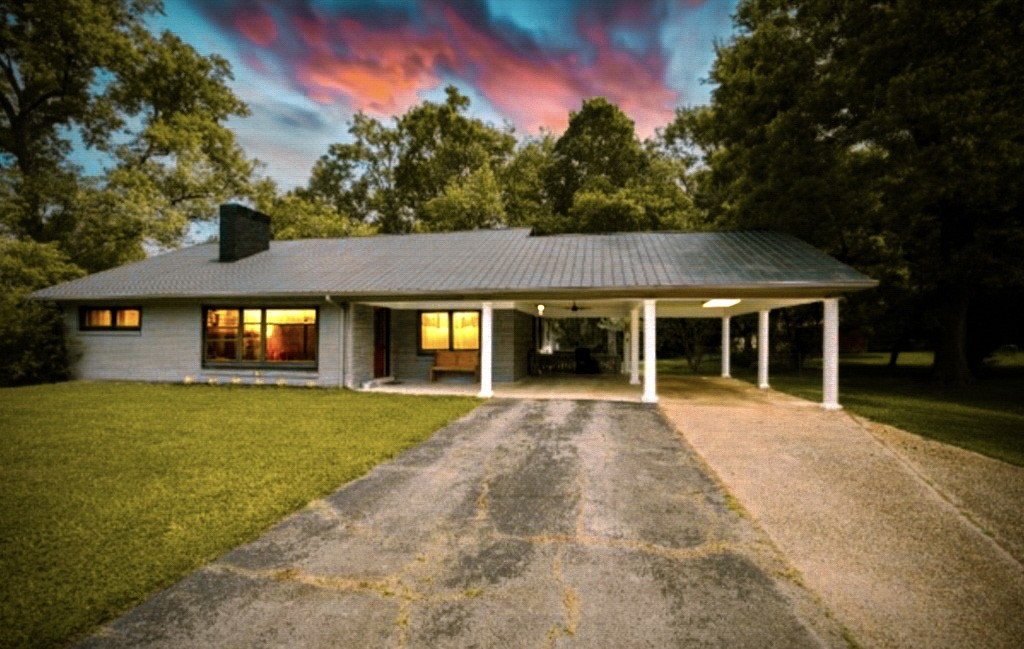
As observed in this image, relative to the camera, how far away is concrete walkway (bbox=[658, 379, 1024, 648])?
2816 millimetres

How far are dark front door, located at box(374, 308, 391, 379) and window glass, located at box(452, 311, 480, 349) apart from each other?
211 cm

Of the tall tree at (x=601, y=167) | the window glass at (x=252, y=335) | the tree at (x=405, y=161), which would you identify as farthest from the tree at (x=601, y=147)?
the window glass at (x=252, y=335)

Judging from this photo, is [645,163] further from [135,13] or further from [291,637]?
[291,637]

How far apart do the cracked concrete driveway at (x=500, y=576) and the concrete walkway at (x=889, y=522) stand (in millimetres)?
309

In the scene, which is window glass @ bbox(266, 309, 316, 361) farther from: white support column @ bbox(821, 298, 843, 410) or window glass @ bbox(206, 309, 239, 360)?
white support column @ bbox(821, 298, 843, 410)

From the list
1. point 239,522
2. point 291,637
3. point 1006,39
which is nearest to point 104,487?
point 239,522

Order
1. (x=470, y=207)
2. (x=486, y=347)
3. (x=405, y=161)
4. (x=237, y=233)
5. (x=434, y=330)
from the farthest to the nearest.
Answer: (x=405, y=161), (x=470, y=207), (x=237, y=233), (x=434, y=330), (x=486, y=347)

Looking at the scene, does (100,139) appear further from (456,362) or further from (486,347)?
(486,347)

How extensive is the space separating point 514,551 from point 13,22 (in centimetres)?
2870

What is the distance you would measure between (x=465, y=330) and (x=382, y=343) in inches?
102

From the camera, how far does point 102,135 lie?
74.3 feet

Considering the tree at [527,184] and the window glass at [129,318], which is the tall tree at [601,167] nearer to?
the tree at [527,184]

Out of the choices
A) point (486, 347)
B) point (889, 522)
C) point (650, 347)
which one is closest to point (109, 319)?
point (486, 347)

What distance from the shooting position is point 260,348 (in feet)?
45.2
